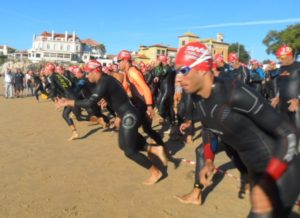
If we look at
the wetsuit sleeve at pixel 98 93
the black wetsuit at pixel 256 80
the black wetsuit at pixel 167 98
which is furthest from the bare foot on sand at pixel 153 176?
the black wetsuit at pixel 256 80

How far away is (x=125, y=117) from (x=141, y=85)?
0.98 meters

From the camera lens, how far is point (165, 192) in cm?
Result: 527

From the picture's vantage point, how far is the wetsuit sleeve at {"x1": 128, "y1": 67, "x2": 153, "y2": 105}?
632 centimetres

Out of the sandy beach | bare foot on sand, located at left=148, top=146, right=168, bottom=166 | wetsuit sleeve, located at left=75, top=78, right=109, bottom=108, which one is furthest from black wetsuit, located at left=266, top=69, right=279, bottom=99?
wetsuit sleeve, located at left=75, top=78, right=109, bottom=108

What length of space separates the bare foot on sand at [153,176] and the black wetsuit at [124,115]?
0.30 ft

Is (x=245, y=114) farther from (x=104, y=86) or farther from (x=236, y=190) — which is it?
(x=104, y=86)

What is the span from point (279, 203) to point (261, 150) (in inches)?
16.0

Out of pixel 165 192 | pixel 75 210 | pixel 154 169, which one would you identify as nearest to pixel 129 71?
pixel 154 169

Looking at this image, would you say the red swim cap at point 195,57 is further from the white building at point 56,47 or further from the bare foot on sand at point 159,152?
the white building at point 56,47

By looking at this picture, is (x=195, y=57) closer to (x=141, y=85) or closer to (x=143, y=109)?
(x=143, y=109)

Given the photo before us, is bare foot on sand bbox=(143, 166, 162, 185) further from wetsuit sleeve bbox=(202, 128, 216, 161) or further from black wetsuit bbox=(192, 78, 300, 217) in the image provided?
black wetsuit bbox=(192, 78, 300, 217)

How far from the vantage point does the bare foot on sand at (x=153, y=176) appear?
5.59 m

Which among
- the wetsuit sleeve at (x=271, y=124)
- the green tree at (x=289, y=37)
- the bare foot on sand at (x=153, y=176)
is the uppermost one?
the green tree at (x=289, y=37)

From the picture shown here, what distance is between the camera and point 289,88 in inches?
264
